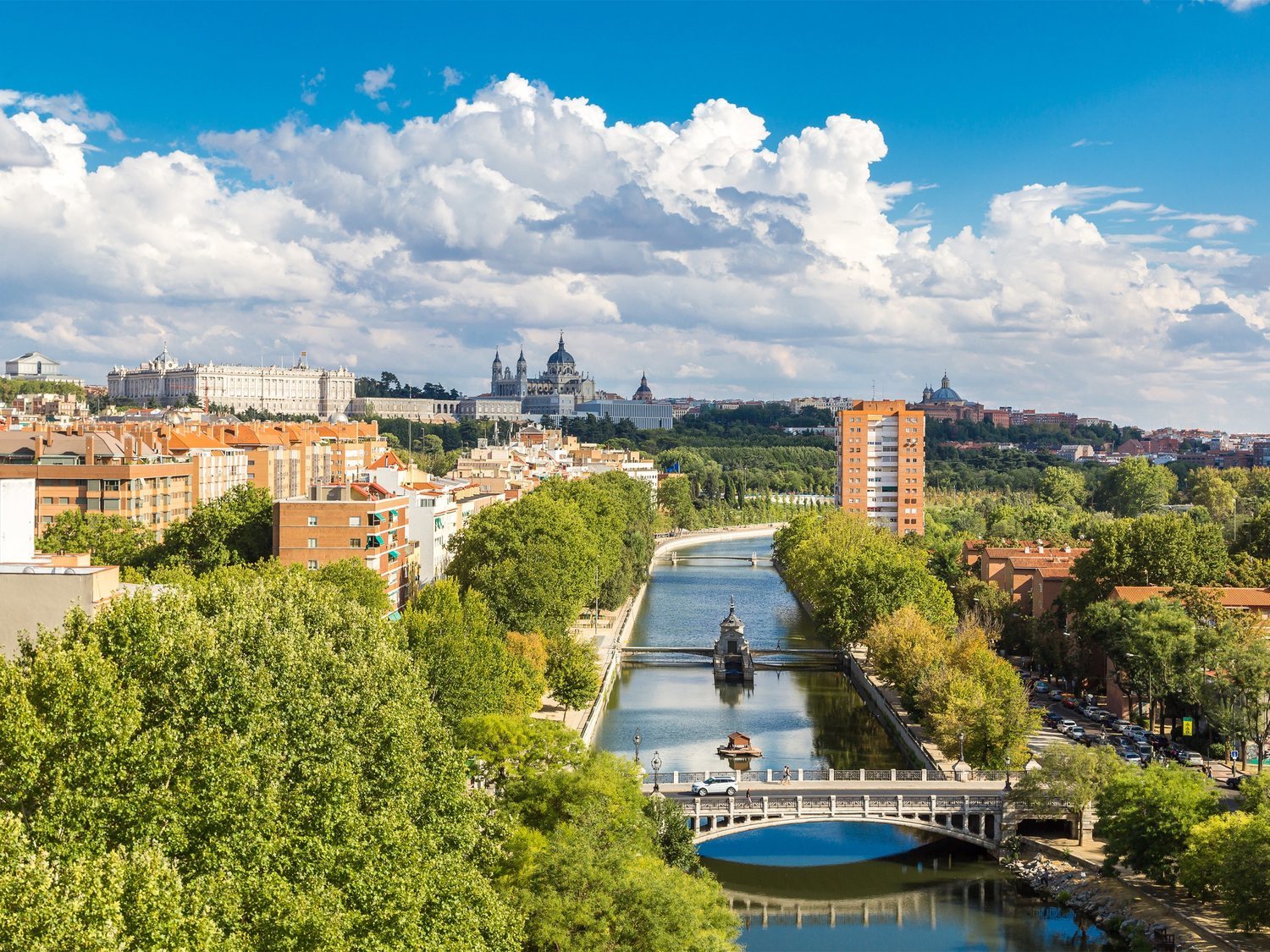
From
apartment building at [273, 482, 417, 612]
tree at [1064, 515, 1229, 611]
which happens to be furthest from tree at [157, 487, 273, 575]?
tree at [1064, 515, 1229, 611]

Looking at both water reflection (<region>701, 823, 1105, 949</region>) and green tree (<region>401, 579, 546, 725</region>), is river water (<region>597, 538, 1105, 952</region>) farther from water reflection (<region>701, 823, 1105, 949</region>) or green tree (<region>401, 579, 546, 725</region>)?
green tree (<region>401, 579, 546, 725</region>)

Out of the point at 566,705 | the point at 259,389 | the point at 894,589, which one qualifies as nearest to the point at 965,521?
the point at 894,589

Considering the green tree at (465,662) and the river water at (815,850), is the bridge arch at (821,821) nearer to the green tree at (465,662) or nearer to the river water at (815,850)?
the river water at (815,850)

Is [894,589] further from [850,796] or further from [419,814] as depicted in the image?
[419,814]

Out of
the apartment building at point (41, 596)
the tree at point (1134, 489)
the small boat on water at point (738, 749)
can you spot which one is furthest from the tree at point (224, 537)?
the tree at point (1134, 489)

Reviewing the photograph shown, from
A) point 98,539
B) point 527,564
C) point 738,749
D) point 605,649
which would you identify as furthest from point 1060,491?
point 98,539

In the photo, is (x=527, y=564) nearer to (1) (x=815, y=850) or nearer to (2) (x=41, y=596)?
(1) (x=815, y=850)

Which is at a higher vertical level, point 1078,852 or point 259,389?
point 259,389
